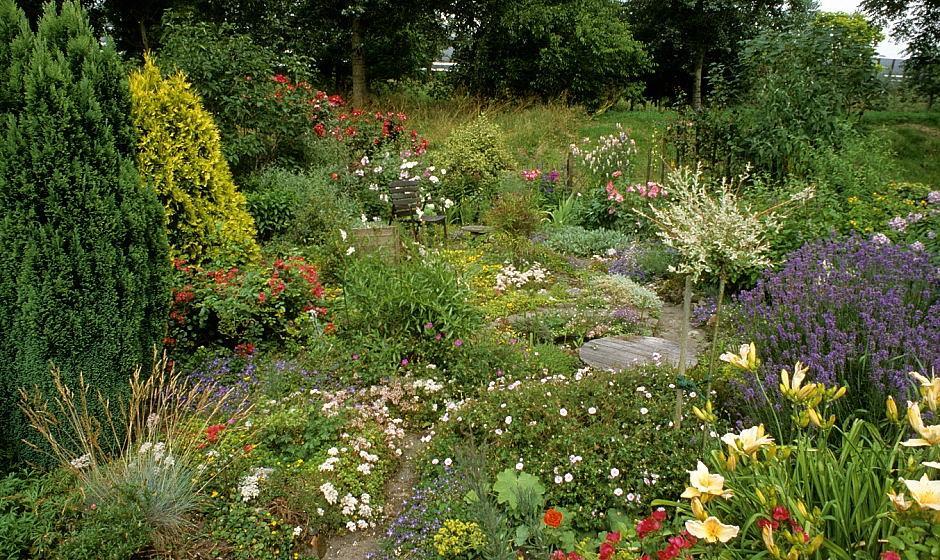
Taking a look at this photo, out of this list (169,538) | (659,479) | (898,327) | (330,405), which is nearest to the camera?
(169,538)

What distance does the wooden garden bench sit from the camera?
7867mm

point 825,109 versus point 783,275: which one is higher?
point 825,109

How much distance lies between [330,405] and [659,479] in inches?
73.6

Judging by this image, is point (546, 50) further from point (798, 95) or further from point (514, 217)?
point (514, 217)

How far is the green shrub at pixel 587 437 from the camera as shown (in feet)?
9.48

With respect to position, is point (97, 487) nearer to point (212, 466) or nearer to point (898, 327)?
point (212, 466)

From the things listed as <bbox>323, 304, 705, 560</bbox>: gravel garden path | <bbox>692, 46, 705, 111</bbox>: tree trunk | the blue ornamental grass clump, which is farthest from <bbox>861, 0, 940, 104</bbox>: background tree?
<bbox>323, 304, 705, 560</bbox>: gravel garden path

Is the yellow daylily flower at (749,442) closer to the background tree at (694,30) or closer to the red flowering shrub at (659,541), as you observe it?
the red flowering shrub at (659,541)

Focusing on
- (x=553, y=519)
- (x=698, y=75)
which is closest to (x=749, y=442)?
(x=553, y=519)

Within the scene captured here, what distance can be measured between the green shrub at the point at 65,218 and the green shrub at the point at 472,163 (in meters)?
6.20

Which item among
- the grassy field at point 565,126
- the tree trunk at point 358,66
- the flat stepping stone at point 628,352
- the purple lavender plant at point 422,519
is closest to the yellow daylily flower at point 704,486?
the purple lavender plant at point 422,519

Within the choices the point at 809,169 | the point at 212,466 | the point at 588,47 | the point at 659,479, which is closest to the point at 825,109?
the point at 809,169

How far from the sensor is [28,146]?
3.05 meters

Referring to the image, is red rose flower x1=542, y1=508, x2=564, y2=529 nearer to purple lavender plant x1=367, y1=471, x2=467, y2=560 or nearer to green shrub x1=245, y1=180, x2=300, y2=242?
purple lavender plant x1=367, y1=471, x2=467, y2=560
